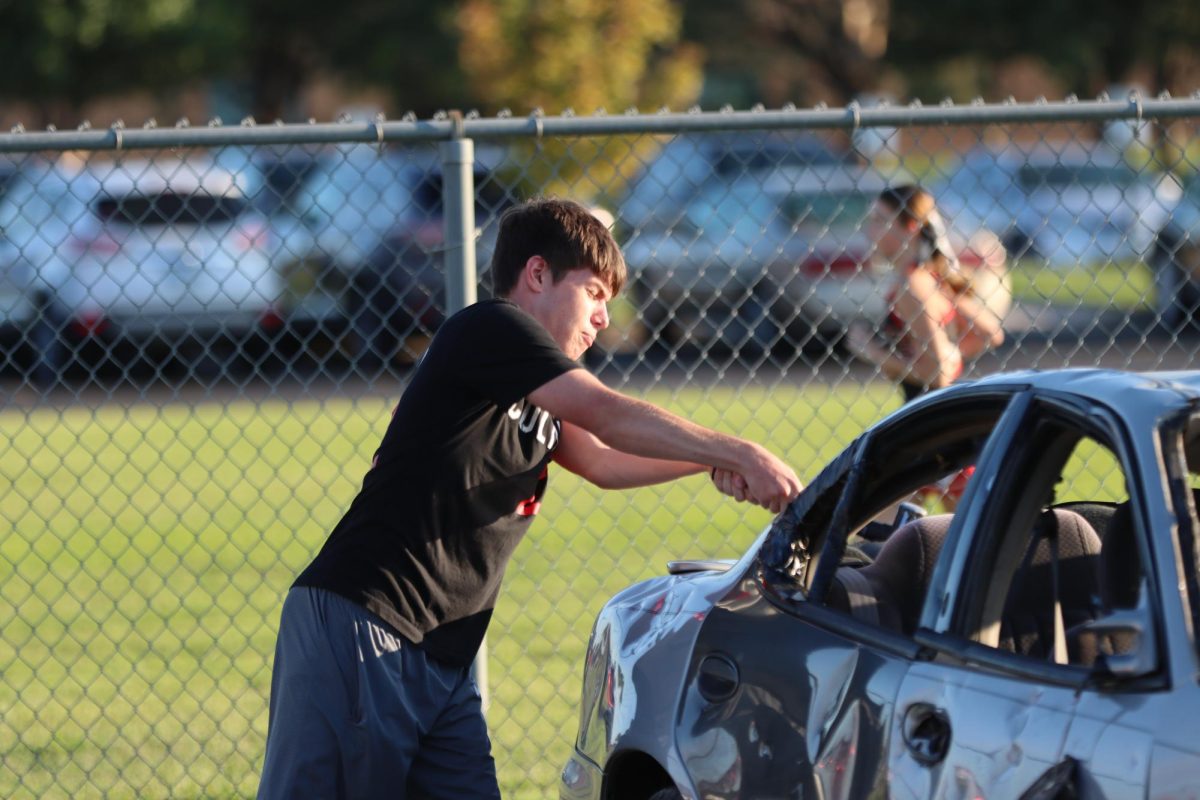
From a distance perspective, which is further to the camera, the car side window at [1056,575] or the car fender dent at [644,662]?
the car fender dent at [644,662]

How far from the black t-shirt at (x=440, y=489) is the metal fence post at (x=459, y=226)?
1.33 meters

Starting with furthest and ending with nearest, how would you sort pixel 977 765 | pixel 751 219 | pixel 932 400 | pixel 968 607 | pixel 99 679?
pixel 751 219, pixel 99 679, pixel 932 400, pixel 968 607, pixel 977 765

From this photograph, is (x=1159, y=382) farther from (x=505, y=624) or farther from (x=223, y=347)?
(x=223, y=347)

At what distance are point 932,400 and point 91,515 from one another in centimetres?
908

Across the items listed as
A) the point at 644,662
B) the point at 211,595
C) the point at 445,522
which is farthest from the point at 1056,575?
the point at 211,595

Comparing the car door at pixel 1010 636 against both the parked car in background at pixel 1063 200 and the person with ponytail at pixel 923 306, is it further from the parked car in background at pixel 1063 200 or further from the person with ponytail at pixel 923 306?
the parked car in background at pixel 1063 200

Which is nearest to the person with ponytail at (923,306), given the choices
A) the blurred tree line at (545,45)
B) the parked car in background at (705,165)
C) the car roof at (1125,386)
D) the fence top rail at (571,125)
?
the fence top rail at (571,125)

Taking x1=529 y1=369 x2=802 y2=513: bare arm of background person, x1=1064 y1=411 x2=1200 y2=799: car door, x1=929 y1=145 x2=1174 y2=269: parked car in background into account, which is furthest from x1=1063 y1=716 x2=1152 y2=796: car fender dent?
x1=929 y1=145 x2=1174 y2=269: parked car in background

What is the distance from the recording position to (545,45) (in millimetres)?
20438

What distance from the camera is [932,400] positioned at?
331cm

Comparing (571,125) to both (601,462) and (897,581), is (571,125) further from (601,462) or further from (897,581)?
(897,581)

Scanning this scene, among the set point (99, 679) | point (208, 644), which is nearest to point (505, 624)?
point (208, 644)

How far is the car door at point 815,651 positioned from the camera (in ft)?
10.0

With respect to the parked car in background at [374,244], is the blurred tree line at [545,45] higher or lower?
higher
